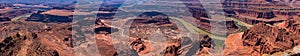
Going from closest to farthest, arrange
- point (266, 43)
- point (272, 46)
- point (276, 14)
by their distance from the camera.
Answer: point (272, 46), point (266, 43), point (276, 14)

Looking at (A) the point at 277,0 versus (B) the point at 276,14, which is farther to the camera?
(A) the point at 277,0

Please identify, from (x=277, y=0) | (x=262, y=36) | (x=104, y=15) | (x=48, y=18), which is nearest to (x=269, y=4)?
(x=277, y=0)

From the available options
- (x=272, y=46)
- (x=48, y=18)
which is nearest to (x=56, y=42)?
(x=272, y=46)

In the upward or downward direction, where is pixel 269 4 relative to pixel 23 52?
downward

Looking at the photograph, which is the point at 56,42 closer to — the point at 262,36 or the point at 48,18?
the point at 262,36

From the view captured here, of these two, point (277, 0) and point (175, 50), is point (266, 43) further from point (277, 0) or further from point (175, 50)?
point (277, 0)

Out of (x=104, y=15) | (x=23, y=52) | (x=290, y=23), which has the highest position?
Answer: (x=23, y=52)

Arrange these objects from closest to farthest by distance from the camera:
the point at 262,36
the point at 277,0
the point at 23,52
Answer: the point at 23,52
the point at 262,36
the point at 277,0

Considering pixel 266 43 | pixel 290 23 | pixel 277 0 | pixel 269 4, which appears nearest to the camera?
pixel 266 43

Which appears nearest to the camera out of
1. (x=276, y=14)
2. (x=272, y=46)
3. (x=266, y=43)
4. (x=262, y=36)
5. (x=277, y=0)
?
(x=272, y=46)
